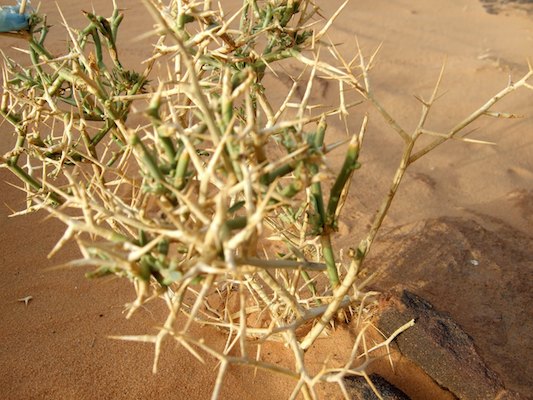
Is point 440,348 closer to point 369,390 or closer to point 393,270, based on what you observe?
point 369,390

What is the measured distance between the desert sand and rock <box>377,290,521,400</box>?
4.8 inches

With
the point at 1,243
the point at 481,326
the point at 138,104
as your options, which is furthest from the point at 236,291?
the point at 138,104

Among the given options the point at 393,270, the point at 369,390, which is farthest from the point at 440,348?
the point at 393,270

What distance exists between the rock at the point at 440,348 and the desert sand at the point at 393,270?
0.12 metres

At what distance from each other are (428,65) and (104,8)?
2.96 meters

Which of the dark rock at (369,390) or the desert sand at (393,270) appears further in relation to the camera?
the desert sand at (393,270)

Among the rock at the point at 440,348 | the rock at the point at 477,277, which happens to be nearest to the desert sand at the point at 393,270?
the rock at the point at 477,277

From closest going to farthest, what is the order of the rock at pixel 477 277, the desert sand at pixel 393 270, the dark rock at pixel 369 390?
the dark rock at pixel 369 390 < the desert sand at pixel 393 270 < the rock at pixel 477 277

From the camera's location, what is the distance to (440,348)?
5.33 ft

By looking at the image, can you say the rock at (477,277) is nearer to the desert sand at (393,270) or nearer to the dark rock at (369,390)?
the desert sand at (393,270)

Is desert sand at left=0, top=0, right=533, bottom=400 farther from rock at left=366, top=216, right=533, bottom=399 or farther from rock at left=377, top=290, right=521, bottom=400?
rock at left=377, top=290, right=521, bottom=400

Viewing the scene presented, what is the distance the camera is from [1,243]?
215cm

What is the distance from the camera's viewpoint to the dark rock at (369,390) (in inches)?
58.0

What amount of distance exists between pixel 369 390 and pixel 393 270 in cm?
67
